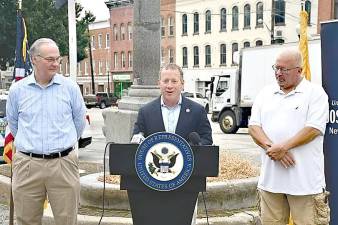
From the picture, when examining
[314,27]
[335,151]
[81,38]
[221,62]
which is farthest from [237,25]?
[335,151]

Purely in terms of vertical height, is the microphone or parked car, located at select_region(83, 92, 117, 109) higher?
the microphone

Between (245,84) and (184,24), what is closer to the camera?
(245,84)

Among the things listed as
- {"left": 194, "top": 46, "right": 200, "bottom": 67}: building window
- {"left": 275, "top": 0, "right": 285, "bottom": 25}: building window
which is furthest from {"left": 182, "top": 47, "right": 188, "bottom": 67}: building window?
{"left": 275, "top": 0, "right": 285, "bottom": 25}: building window

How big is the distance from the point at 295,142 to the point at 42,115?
2007mm

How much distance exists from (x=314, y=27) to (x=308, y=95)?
39.3 metres

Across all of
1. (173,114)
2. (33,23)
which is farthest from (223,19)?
(173,114)

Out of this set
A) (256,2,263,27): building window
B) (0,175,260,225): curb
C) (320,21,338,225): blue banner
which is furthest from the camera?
(256,2,263,27): building window

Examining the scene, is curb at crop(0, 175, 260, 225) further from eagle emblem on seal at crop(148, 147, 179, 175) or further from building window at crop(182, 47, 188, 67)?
building window at crop(182, 47, 188, 67)

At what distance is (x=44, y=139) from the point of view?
162 inches

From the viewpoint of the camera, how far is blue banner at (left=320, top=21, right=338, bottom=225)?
4.41 m

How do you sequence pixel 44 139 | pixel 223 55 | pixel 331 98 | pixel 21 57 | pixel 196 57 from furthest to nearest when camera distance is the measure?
pixel 196 57 → pixel 223 55 → pixel 21 57 → pixel 331 98 → pixel 44 139

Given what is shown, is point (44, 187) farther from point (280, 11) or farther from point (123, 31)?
point (123, 31)

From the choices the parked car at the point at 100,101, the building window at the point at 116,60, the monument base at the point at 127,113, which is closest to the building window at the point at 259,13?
the parked car at the point at 100,101

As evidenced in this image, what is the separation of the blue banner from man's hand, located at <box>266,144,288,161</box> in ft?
2.83
